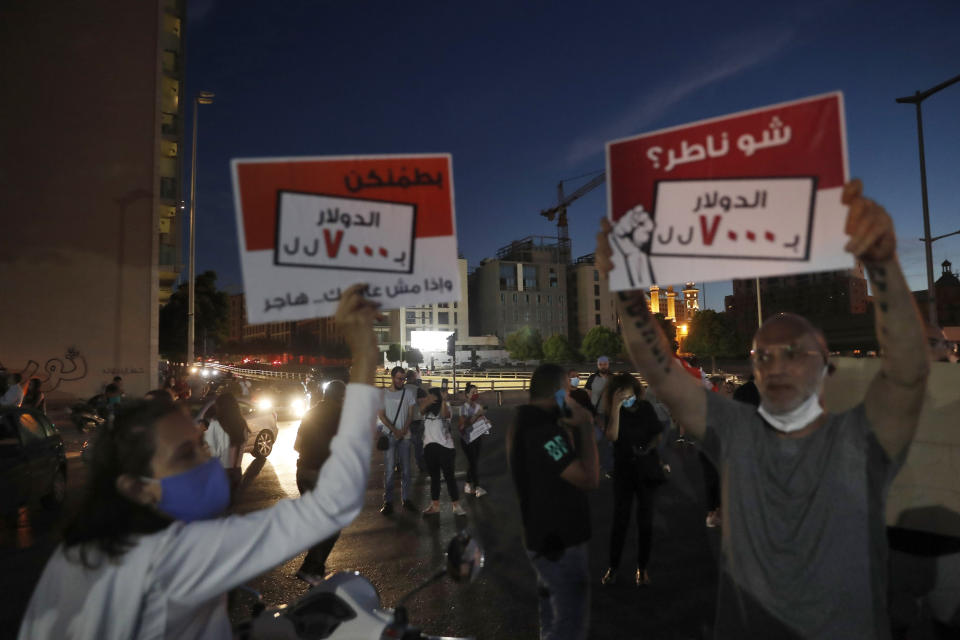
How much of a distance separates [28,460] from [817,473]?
9.29 metres

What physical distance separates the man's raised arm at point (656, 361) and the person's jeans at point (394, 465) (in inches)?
260

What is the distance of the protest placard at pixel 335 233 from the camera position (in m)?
2.35

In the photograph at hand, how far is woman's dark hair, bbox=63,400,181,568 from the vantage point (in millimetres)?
1589

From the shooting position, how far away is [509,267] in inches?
4476

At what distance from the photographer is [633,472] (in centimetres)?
552

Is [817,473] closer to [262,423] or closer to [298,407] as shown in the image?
[262,423]

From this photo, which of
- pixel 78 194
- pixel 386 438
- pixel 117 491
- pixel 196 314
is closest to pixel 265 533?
pixel 117 491

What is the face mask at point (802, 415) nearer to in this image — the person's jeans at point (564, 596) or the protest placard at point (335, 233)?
the protest placard at point (335, 233)

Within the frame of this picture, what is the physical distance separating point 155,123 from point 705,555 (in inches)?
1152

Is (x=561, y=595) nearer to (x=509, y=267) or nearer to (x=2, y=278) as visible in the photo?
(x=2, y=278)

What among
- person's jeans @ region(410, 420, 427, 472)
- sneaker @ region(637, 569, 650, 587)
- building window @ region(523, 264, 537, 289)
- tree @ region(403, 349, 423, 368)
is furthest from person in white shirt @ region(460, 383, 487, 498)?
building window @ region(523, 264, 537, 289)

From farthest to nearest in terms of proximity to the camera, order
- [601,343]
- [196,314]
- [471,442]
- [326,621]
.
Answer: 1. [601,343]
2. [196,314]
3. [471,442]
4. [326,621]

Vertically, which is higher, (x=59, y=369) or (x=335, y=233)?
(x=335, y=233)

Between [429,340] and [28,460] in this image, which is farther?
[429,340]
